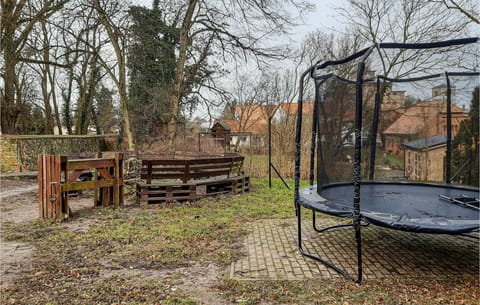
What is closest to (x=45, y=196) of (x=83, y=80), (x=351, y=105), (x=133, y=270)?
(x=133, y=270)

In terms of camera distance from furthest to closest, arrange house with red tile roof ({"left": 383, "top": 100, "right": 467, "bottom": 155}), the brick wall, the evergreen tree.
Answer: the brick wall, house with red tile roof ({"left": 383, "top": 100, "right": 467, "bottom": 155}), the evergreen tree

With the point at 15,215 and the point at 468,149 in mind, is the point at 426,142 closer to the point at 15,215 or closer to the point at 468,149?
the point at 468,149

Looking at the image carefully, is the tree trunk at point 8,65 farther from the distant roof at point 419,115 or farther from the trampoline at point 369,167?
the distant roof at point 419,115

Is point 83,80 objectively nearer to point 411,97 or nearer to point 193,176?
point 193,176

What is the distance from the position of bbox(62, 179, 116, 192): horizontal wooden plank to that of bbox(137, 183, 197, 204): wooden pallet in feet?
1.64

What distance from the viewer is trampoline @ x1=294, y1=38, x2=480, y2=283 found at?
284cm

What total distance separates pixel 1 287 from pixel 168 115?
9.18 m

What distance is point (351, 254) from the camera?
11.6 ft

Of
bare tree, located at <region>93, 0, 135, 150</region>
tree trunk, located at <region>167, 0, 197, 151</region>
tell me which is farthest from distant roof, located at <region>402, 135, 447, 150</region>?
bare tree, located at <region>93, 0, 135, 150</region>

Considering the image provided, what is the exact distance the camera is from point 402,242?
13.2 feet

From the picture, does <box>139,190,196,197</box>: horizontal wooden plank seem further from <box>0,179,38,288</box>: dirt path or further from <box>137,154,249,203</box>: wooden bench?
<box>0,179,38,288</box>: dirt path

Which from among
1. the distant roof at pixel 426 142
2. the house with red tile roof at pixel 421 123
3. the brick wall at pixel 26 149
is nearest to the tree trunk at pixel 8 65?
the brick wall at pixel 26 149

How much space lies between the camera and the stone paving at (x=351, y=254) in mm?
3070

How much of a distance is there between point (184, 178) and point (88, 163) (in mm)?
1952
